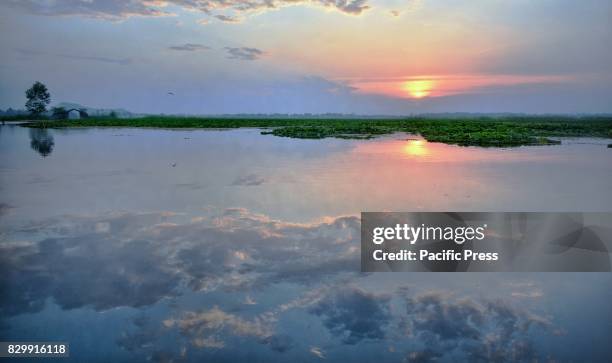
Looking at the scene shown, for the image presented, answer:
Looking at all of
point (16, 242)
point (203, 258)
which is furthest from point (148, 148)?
point (203, 258)

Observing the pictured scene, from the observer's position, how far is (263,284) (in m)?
8.07

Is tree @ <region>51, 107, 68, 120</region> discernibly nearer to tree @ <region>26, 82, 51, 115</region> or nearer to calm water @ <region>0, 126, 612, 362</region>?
tree @ <region>26, 82, 51, 115</region>

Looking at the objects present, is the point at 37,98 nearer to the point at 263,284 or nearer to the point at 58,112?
the point at 58,112

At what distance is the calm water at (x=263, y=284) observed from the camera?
6.38 metres

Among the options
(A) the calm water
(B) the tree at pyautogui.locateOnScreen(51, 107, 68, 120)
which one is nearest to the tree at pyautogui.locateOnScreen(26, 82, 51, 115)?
(B) the tree at pyautogui.locateOnScreen(51, 107, 68, 120)

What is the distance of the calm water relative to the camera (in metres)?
6.38

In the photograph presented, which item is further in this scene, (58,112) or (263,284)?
(58,112)

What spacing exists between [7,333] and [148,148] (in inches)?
987

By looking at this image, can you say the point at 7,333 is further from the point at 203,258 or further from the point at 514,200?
the point at 514,200

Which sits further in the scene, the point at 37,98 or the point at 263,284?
the point at 37,98

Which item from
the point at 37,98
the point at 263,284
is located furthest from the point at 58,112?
the point at 263,284

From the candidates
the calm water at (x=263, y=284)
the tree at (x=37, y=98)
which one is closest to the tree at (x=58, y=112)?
the tree at (x=37, y=98)

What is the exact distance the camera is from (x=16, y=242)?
10.2 m

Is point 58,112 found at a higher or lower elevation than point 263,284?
higher
